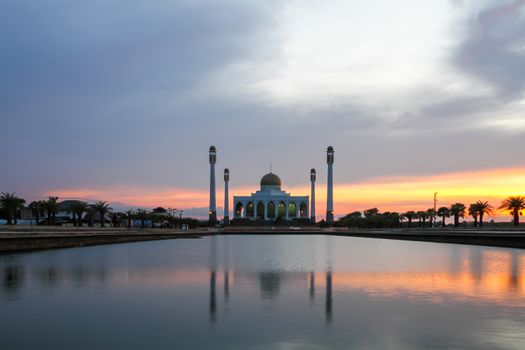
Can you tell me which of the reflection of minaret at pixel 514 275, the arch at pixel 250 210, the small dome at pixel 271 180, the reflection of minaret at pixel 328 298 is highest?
the small dome at pixel 271 180

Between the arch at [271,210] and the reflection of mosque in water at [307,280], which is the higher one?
the arch at [271,210]

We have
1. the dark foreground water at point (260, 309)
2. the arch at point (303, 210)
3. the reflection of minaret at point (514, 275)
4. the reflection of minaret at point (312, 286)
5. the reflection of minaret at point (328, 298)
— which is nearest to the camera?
the dark foreground water at point (260, 309)

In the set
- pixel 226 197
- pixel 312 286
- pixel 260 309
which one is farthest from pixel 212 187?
pixel 260 309

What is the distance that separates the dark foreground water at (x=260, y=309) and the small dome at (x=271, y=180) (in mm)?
119225

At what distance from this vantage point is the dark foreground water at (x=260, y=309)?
11578mm

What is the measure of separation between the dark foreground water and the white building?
370 feet

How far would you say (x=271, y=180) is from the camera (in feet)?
479

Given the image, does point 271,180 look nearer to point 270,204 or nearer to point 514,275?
point 270,204

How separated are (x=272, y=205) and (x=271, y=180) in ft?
28.8

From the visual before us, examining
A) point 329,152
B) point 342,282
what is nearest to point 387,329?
point 342,282

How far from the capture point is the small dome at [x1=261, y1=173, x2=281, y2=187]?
146m

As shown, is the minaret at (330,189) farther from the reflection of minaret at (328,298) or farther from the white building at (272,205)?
the reflection of minaret at (328,298)

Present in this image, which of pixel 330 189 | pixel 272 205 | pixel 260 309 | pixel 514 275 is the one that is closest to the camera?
pixel 260 309

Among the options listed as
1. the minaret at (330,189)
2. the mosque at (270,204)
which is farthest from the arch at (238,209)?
the minaret at (330,189)
